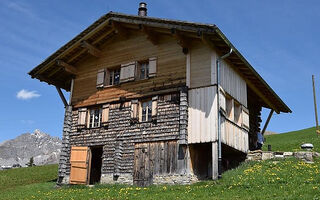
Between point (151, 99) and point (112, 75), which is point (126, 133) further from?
point (112, 75)

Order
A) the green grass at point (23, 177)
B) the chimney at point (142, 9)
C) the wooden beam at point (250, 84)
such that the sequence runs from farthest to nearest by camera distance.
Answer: the green grass at point (23, 177), the chimney at point (142, 9), the wooden beam at point (250, 84)

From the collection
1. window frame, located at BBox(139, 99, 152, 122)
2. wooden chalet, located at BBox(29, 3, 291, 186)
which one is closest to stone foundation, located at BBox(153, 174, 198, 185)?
wooden chalet, located at BBox(29, 3, 291, 186)

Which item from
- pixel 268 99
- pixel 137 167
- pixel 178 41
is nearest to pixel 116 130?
pixel 137 167

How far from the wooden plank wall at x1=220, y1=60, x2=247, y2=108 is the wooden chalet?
6cm

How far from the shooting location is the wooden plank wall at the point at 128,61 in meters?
20.6

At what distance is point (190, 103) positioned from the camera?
19750mm

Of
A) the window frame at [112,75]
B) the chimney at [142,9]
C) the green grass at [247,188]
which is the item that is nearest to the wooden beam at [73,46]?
the window frame at [112,75]

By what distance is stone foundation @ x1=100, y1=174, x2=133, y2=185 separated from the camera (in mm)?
20656

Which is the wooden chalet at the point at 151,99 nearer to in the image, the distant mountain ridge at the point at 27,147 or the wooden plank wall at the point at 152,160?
the wooden plank wall at the point at 152,160

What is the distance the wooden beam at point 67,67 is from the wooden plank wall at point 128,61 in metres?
0.27

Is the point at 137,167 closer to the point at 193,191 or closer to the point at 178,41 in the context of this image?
the point at 193,191

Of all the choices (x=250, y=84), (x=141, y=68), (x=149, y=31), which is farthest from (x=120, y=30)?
(x=250, y=84)

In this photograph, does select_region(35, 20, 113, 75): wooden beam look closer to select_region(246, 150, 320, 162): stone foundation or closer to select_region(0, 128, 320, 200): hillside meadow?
select_region(0, 128, 320, 200): hillside meadow

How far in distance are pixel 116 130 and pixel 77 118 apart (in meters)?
3.26
